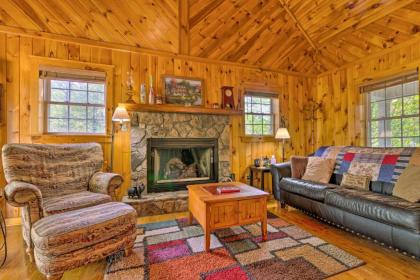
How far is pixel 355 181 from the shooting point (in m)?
2.74

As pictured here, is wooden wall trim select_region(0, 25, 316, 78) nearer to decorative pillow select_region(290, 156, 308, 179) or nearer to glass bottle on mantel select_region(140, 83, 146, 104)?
glass bottle on mantel select_region(140, 83, 146, 104)

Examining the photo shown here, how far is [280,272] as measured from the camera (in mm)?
1757

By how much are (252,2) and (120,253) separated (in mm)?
3934

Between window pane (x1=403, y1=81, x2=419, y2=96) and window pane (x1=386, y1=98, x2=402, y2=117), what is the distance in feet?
0.48

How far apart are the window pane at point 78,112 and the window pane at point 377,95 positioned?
483cm

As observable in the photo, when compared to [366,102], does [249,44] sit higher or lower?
higher

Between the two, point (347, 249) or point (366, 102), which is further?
point (366, 102)

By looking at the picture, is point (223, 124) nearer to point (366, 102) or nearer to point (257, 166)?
point (257, 166)

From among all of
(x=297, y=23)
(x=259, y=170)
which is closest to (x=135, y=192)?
(x=259, y=170)

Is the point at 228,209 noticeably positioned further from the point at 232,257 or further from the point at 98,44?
the point at 98,44

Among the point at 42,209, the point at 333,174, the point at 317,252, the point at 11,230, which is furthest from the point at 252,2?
the point at 11,230

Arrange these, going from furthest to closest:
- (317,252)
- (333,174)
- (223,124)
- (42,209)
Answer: (223,124), (333,174), (317,252), (42,209)

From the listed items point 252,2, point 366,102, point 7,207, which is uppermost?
point 252,2

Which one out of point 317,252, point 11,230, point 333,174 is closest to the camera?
point 317,252
